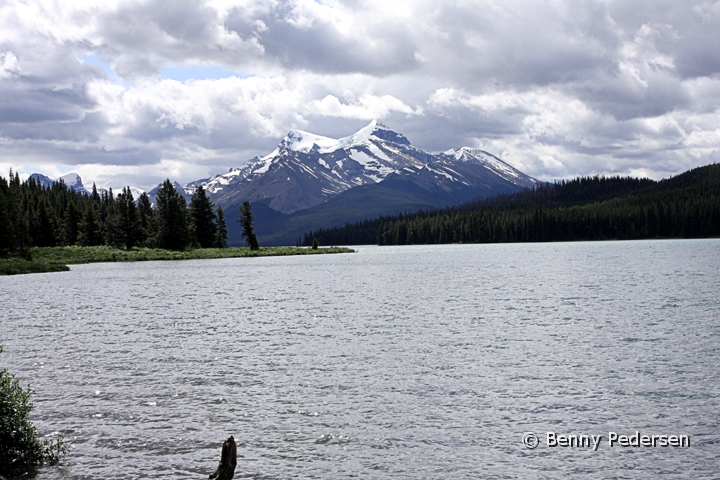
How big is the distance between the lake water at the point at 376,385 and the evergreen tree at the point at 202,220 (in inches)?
4495

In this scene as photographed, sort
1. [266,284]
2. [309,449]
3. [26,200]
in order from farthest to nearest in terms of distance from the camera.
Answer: [26,200], [266,284], [309,449]

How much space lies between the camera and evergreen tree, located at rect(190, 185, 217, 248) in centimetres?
16862

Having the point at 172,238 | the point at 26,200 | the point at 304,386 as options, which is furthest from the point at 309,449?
the point at 26,200

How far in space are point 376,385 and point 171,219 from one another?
141186 mm

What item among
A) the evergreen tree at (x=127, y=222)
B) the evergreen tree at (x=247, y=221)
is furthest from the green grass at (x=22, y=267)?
the evergreen tree at (x=247, y=221)

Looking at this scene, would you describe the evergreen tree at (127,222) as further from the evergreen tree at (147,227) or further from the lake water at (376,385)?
the lake water at (376,385)

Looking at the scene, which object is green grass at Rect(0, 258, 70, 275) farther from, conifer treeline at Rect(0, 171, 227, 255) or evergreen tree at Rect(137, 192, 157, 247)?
evergreen tree at Rect(137, 192, 157, 247)

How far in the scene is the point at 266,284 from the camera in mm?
81375

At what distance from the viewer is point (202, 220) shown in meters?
173

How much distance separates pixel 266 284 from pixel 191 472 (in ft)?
212

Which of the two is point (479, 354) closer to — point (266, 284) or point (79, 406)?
point (79, 406)

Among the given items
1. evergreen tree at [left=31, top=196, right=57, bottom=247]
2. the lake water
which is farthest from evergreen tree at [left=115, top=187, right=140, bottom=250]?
the lake water

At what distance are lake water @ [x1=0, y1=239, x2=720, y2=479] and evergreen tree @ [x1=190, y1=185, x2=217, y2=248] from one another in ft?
375

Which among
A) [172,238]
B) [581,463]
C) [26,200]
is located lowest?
[581,463]
